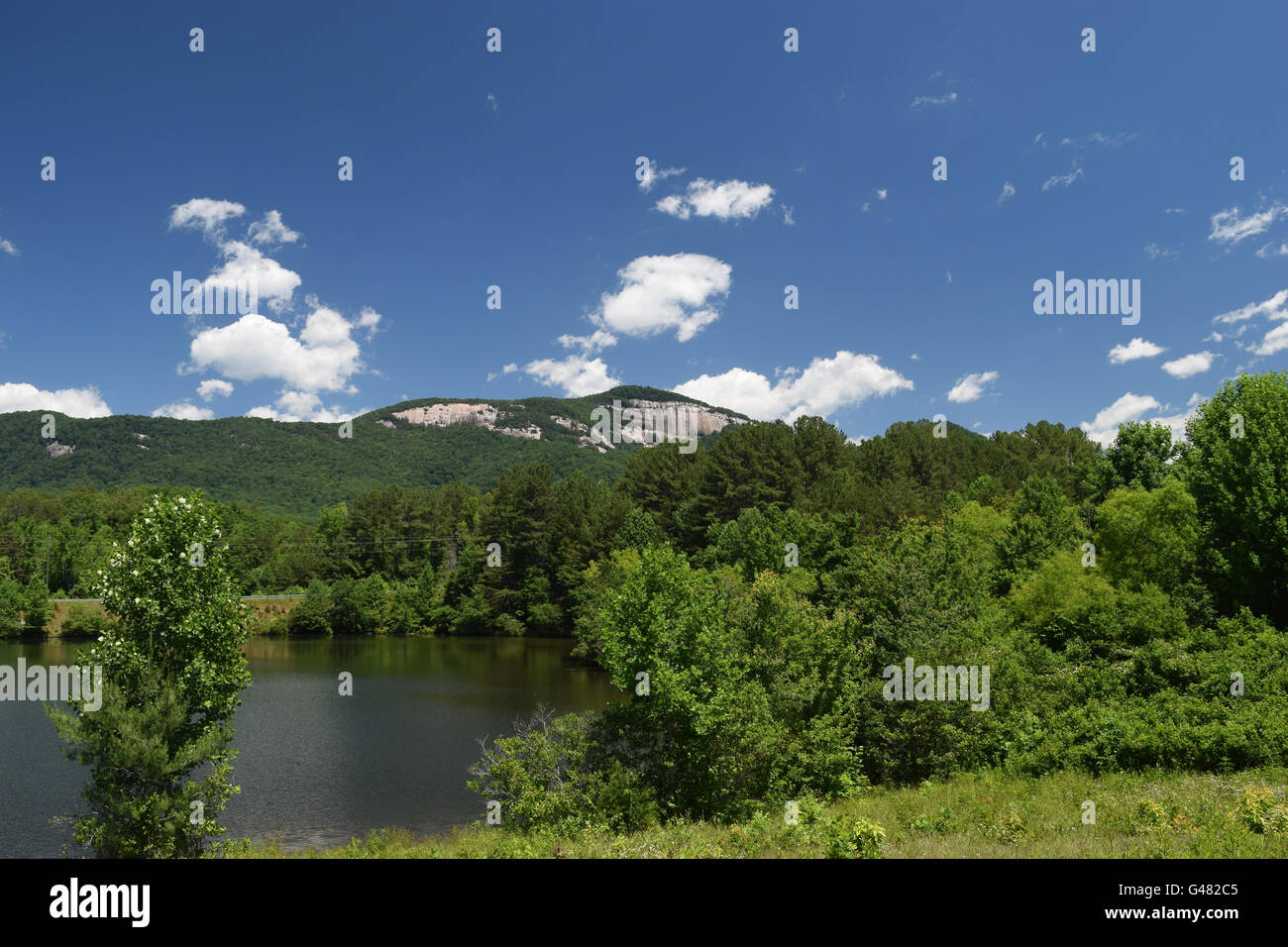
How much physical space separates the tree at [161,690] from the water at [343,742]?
6.96 meters

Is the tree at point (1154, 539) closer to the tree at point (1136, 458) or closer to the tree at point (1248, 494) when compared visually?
the tree at point (1248, 494)

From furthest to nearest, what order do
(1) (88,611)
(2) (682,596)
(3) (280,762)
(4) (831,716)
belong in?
(1) (88,611) → (3) (280,762) → (4) (831,716) → (2) (682,596)

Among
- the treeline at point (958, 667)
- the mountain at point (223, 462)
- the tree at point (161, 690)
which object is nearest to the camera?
the tree at point (161, 690)

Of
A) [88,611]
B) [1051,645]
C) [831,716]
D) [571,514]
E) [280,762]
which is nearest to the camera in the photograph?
[831,716]

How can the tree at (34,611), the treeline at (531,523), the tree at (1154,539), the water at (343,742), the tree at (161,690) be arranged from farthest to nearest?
the treeline at (531,523) → the tree at (34,611) → the tree at (1154,539) → the water at (343,742) → the tree at (161,690)

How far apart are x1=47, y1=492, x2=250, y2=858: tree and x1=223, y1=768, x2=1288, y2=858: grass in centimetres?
229

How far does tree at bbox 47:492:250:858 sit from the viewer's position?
1806 centimetres

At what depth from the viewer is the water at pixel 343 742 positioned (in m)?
26.6

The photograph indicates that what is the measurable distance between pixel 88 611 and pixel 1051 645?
8953cm

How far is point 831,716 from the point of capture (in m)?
24.3

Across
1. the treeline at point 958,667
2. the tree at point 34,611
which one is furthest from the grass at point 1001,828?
the tree at point 34,611
